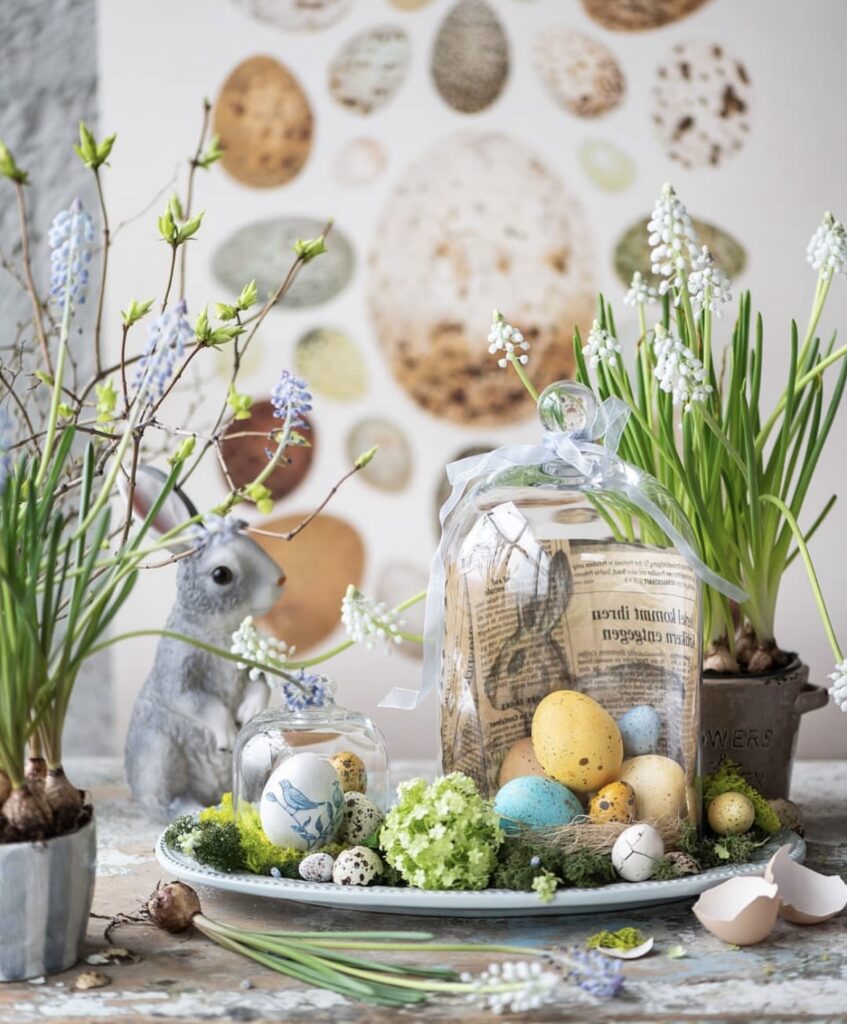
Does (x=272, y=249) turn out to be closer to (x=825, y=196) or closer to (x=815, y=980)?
(x=825, y=196)

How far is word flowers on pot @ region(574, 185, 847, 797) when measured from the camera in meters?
0.85

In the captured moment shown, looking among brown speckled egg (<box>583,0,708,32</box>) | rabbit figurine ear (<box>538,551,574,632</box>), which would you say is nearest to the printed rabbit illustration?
rabbit figurine ear (<box>538,551,574,632</box>)

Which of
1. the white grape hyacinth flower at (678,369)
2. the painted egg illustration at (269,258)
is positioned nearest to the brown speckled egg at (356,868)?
the white grape hyacinth flower at (678,369)

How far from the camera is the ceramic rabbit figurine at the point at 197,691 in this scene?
95cm

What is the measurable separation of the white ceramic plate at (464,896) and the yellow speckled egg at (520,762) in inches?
4.0

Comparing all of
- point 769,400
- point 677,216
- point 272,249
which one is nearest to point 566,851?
point 677,216

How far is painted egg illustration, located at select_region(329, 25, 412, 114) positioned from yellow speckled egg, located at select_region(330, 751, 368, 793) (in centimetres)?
109

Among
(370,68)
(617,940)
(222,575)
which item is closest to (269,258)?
(370,68)

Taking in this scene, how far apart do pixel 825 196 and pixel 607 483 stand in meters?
0.98

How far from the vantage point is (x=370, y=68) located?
1.63 m

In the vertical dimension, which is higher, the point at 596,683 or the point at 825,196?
the point at 825,196

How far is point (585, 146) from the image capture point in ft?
5.31

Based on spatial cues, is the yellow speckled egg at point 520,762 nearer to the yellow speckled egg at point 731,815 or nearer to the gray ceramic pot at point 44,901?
the yellow speckled egg at point 731,815

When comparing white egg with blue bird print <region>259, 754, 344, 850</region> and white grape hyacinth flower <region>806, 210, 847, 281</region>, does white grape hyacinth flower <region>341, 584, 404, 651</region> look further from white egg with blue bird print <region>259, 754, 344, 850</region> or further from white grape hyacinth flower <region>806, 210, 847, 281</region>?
white grape hyacinth flower <region>806, 210, 847, 281</region>
